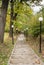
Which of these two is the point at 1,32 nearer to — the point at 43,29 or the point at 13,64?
the point at 43,29

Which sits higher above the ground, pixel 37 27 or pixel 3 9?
pixel 3 9

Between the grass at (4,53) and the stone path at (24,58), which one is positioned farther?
the stone path at (24,58)

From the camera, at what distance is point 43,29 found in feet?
91.4

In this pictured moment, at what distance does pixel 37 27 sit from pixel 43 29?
9.19ft

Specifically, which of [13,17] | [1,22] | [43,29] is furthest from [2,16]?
[13,17]

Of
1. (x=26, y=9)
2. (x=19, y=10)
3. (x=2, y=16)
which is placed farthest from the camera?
(x=26, y=9)

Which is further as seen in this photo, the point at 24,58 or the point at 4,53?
the point at 4,53

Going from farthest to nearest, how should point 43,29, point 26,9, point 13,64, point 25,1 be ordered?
point 26,9
point 25,1
point 43,29
point 13,64

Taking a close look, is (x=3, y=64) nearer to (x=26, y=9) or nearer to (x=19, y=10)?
(x=19, y=10)

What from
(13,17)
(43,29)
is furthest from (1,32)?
(13,17)

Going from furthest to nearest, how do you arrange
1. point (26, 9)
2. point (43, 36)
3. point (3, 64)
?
1. point (26, 9)
2. point (43, 36)
3. point (3, 64)

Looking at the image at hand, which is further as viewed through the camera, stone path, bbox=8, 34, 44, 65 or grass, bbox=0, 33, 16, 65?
stone path, bbox=8, 34, 44, 65

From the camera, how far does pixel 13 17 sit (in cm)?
4650

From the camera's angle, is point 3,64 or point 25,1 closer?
point 3,64
